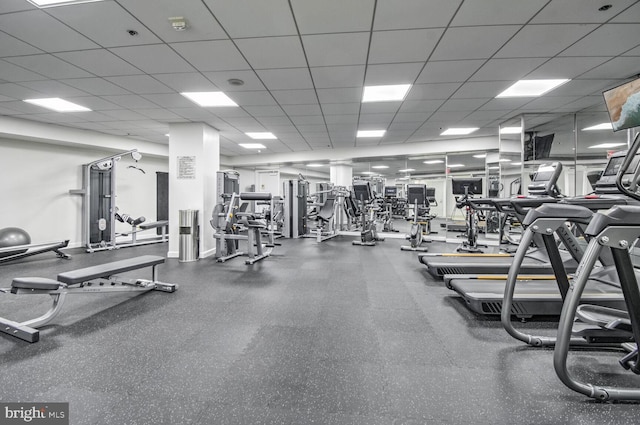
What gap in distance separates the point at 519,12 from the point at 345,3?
1.49 meters

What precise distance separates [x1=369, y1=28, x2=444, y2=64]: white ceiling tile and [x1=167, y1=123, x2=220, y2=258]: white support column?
386 cm

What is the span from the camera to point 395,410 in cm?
142

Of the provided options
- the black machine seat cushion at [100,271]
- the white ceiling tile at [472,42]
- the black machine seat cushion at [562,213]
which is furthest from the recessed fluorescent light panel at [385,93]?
the black machine seat cushion at [100,271]

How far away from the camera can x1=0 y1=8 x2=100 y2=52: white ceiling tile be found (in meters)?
2.39

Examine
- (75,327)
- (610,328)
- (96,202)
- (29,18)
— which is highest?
(29,18)

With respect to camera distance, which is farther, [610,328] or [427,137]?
[427,137]

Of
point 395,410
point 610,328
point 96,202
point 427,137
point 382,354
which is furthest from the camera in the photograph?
point 427,137

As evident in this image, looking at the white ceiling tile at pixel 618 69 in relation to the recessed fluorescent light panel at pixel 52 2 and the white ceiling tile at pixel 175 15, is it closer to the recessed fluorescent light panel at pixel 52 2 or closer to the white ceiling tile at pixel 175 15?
the white ceiling tile at pixel 175 15

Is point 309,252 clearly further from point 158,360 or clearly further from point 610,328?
point 610,328

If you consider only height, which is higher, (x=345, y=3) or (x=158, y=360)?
(x=345, y=3)

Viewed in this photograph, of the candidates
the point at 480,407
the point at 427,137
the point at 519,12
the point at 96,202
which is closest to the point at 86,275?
the point at 480,407

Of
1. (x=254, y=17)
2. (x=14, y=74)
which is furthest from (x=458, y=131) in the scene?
(x=14, y=74)

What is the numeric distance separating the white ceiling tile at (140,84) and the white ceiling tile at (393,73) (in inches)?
112

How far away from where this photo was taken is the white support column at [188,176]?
5.51m
